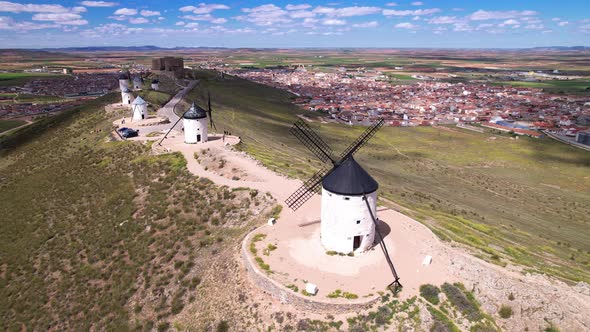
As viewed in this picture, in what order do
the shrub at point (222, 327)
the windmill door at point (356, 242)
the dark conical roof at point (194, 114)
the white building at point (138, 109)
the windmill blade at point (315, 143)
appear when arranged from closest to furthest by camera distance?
the shrub at point (222, 327), the windmill door at point (356, 242), the windmill blade at point (315, 143), the dark conical roof at point (194, 114), the white building at point (138, 109)

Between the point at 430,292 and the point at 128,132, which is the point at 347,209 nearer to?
the point at 430,292

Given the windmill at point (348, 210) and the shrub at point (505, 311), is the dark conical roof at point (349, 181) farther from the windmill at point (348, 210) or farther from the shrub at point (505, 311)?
the shrub at point (505, 311)

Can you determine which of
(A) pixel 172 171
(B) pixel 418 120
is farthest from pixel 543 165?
(A) pixel 172 171

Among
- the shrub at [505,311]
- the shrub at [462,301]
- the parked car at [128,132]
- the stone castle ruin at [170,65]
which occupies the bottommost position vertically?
the shrub at [505,311]

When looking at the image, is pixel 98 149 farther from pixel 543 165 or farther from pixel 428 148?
pixel 543 165

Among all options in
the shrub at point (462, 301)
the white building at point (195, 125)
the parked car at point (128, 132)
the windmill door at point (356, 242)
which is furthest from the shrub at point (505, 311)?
the parked car at point (128, 132)

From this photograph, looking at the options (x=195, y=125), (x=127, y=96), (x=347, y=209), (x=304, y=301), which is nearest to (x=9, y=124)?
(x=127, y=96)

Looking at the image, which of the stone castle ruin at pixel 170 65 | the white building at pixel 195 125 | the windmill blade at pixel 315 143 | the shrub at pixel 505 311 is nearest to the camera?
the shrub at pixel 505 311

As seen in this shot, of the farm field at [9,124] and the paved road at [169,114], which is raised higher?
the paved road at [169,114]
